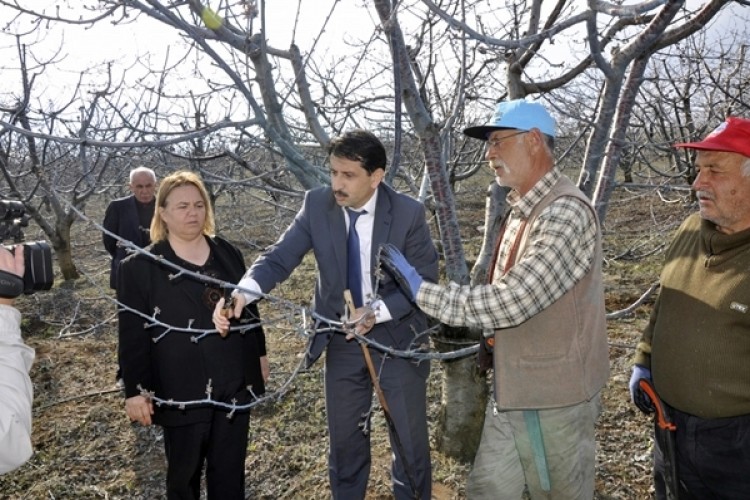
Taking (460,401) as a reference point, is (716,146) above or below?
above

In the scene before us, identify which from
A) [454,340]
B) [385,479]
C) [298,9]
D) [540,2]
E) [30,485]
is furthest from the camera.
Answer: [30,485]

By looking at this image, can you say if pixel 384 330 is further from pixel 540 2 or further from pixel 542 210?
pixel 540 2

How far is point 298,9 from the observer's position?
2.29 meters

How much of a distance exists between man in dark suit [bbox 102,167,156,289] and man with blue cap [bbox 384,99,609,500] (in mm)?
3502

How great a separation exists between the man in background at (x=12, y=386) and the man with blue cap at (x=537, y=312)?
3.57 ft

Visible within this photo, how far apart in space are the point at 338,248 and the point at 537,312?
0.97m

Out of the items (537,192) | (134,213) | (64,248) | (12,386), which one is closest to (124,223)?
(134,213)

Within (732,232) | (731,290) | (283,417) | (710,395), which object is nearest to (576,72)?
(732,232)

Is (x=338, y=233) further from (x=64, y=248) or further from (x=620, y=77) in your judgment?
(x=64, y=248)

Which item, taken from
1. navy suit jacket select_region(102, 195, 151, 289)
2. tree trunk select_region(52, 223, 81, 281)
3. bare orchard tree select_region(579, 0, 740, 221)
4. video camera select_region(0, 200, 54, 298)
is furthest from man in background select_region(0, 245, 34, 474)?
tree trunk select_region(52, 223, 81, 281)

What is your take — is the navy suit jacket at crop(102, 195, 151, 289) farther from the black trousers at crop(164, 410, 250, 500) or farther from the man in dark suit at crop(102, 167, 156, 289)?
the black trousers at crop(164, 410, 250, 500)

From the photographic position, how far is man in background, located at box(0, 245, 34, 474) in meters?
1.51

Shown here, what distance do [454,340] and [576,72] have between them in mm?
1470

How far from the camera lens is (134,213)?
5090 millimetres
